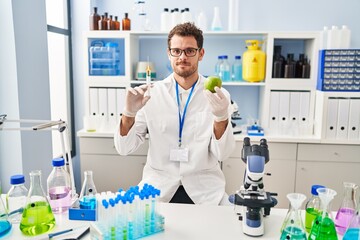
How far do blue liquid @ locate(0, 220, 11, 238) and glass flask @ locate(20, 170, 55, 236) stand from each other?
50mm

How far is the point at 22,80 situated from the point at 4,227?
3.97 feet

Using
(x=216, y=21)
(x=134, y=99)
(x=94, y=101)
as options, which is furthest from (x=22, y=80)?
(x=216, y=21)

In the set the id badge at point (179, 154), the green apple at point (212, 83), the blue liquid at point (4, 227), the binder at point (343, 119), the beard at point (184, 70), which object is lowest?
the blue liquid at point (4, 227)

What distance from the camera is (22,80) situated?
213cm

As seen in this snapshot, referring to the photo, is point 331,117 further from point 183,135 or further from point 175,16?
point 175,16

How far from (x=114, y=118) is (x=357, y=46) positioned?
7.42ft

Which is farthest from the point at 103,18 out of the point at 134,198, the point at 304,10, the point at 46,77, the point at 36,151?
the point at 134,198

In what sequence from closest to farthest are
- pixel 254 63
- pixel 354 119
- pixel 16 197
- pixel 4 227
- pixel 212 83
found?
pixel 4 227 → pixel 16 197 → pixel 212 83 → pixel 354 119 → pixel 254 63

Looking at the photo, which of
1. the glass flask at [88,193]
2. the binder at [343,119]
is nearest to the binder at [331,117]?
the binder at [343,119]

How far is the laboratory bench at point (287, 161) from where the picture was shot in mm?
2670

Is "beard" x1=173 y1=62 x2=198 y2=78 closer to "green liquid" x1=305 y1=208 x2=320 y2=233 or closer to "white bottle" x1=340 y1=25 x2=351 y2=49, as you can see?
"green liquid" x1=305 y1=208 x2=320 y2=233

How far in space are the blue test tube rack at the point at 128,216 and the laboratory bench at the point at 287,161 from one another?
63.3 inches

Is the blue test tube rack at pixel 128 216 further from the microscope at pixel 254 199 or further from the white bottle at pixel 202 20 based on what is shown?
the white bottle at pixel 202 20

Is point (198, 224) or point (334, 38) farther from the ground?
point (334, 38)
